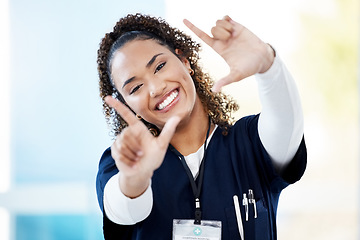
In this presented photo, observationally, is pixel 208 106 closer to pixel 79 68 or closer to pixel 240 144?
pixel 240 144

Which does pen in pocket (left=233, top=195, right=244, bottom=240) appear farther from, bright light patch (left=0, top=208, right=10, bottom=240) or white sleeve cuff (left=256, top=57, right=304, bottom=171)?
bright light patch (left=0, top=208, right=10, bottom=240)

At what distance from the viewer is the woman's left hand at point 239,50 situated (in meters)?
1.26

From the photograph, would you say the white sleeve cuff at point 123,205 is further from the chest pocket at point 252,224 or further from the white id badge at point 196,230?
the chest pocket at point 252,224

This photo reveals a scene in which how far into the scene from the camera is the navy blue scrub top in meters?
1.40

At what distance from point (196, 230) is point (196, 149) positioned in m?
0.26

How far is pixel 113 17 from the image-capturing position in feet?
12.2

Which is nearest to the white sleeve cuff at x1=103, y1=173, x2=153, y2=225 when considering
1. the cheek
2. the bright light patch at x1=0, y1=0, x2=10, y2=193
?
the cheek

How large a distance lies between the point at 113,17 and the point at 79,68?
45cm

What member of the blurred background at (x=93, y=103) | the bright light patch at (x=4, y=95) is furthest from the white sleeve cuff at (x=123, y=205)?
the bright light patch at (x=4, y=95)

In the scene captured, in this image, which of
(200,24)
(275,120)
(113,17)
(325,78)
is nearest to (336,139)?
(325,78)

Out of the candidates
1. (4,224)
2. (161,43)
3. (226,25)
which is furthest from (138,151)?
(4,224)

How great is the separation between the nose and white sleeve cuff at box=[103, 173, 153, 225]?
262 millimetres

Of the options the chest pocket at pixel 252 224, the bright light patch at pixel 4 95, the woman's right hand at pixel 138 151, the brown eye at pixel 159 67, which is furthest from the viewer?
the bright light patch at pixel 4 95

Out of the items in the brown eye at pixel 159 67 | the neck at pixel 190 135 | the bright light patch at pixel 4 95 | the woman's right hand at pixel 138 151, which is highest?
the bright light patch at pixel 4 95
